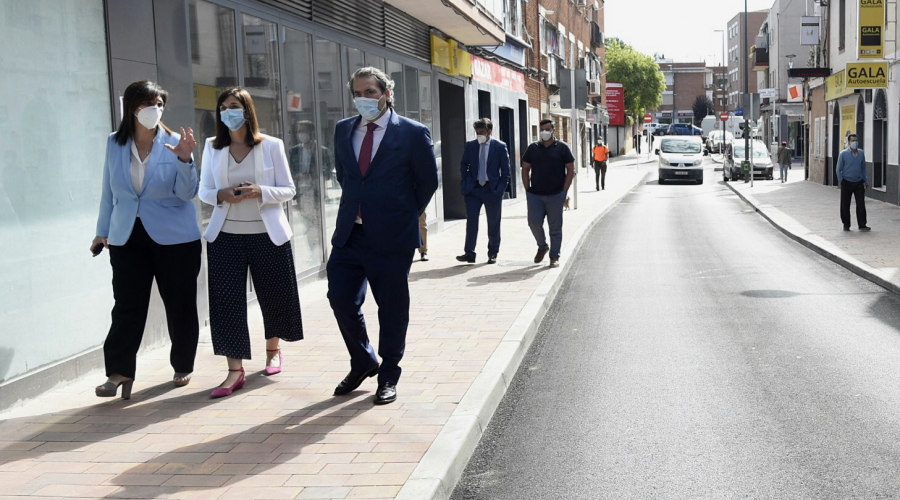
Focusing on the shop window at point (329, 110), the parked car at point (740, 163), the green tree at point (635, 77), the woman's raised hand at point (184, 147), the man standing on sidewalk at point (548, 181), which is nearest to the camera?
the woman's raised hand at point (184, 147)

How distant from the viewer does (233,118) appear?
5895mm

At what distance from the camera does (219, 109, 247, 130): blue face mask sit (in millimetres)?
5891

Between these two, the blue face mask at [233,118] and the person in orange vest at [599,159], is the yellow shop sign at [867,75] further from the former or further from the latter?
the blue face mask at [233,118]

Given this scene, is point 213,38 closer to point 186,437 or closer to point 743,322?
point 186,437

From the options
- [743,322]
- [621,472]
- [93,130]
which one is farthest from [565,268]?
[621,472]

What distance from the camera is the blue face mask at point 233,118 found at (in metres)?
5.89

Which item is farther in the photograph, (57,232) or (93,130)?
(93,130)

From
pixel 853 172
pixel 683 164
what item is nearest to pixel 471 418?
pixel 853 172

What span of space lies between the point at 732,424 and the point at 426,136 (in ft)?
7.69

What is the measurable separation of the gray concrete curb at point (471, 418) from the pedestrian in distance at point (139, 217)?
6.46 feet

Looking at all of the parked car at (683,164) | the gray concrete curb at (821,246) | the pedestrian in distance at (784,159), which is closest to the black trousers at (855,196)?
the gray concrete curb at (821,246)

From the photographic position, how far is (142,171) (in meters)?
5.91

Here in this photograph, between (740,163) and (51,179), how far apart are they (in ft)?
119

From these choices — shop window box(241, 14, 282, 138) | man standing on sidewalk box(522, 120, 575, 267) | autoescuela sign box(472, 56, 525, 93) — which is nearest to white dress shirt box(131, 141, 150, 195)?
shop window box(241, 14, 282, 138)
